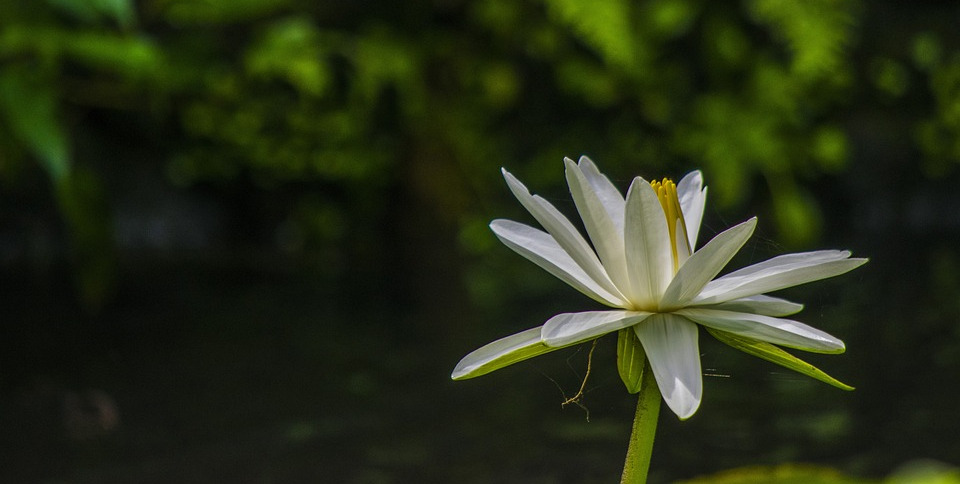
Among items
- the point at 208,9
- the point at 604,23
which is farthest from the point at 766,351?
the point at 208,9

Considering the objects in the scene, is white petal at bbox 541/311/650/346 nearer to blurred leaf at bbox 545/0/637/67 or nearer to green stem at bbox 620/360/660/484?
green stem at bbox 620/360/660/484

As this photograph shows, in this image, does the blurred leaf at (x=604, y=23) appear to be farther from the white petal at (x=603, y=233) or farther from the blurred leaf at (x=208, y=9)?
the white petal at (x=603, y=233)

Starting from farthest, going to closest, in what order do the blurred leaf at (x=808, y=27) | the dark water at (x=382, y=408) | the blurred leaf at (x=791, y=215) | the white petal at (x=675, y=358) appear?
1. the blurred leaf at (x=791, y=215)
2. the blurred leaf at (x=808, y=27)
3. the dark water at (x=382, y=408)
4. the white petal at (x=675, y=358)

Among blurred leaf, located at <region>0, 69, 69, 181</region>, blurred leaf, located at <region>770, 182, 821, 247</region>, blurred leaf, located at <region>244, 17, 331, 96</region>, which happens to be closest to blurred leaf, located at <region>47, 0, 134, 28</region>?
blurred leaf, located at <region>0, 69, 69, 181</region>

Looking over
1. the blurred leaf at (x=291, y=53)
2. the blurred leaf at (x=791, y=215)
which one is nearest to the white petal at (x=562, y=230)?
the blurred leaf at (x=291, y=53)

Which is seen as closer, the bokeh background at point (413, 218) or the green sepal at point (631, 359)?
the green sepal at point (631, 359)

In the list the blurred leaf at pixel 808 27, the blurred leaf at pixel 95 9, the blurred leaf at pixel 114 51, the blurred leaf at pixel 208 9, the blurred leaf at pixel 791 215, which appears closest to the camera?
the blurred leaf at pixel 95 9

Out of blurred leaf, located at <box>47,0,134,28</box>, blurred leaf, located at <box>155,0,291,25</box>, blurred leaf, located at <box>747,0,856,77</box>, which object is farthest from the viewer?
blurred leaf, located at <box>747,0,856,77</box>

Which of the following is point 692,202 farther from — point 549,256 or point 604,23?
point 604,23
